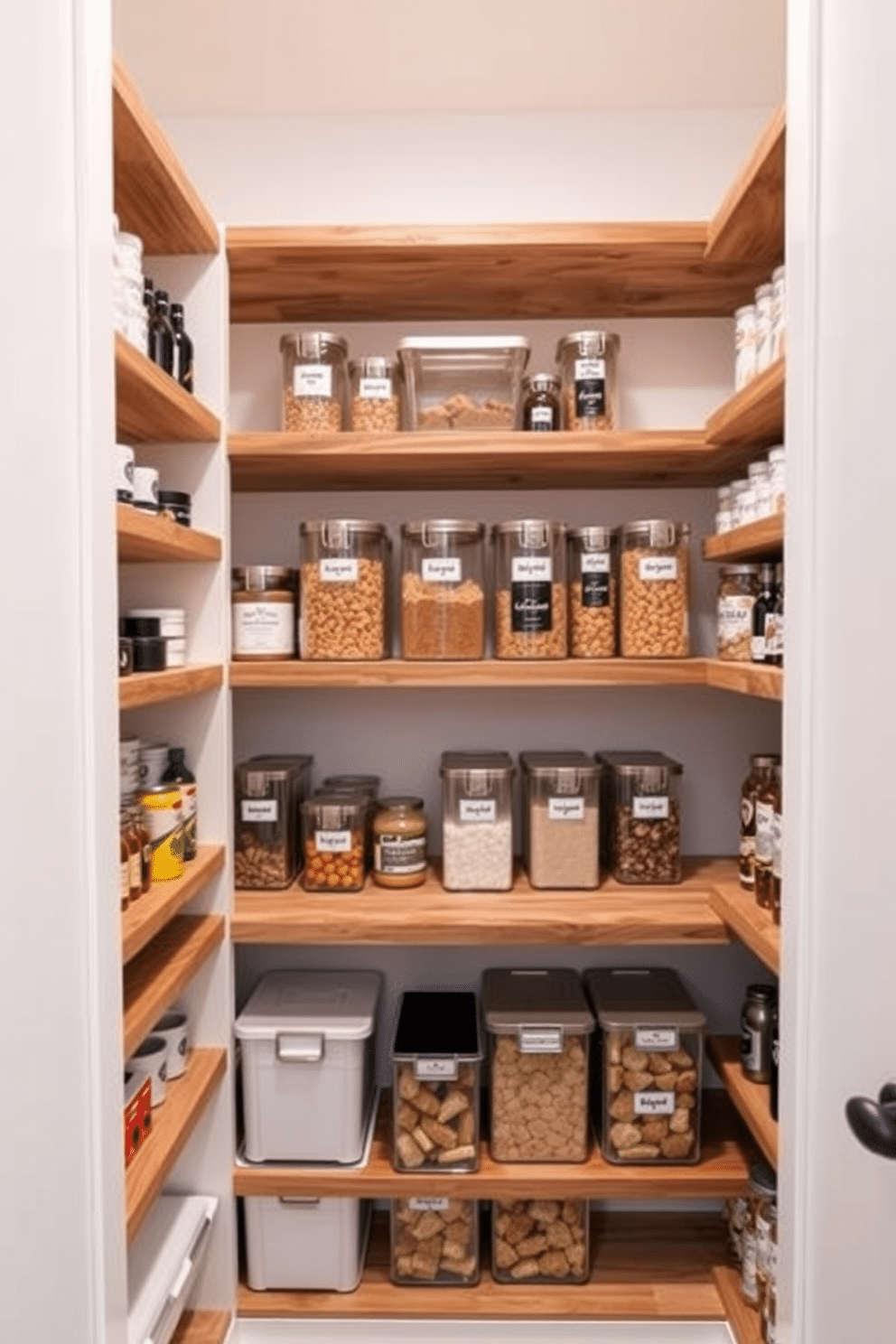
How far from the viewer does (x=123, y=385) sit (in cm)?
123

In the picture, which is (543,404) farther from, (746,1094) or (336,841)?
(746,1094)

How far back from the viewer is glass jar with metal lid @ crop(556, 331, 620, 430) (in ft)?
5.43

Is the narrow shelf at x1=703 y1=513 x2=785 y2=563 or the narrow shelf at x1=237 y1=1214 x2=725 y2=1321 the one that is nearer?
the narrow shelf at x1=703 y1=513 x2=785 y2=563

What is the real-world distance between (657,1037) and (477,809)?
52 cm

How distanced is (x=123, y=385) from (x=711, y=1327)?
1889 mm

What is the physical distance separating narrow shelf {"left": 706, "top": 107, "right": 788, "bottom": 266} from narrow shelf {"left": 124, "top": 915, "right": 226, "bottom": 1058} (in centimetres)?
141

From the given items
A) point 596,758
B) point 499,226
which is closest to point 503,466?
point 499,226

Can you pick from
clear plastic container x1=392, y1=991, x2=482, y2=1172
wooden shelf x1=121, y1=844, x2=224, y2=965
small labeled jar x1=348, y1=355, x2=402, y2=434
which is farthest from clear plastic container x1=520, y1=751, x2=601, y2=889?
small labeled jar x1=348, y1=355, x2=402, y2=434

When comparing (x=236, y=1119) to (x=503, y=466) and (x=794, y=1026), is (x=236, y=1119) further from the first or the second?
(x=503, y=466)

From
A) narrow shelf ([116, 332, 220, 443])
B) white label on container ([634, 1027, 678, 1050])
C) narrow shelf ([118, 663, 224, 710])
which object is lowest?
white label on container ([634, 1027, 678, 1050])

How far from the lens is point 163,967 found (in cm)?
139

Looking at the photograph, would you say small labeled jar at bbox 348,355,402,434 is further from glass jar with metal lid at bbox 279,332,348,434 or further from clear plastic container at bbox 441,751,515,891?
clear plastic container at bbox 441,751,515,891

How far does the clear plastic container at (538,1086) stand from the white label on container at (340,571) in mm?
854

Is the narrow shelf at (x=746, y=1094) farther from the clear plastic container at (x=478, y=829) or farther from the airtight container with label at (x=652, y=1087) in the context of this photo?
the clear plastic container at (x=478, y=829)
